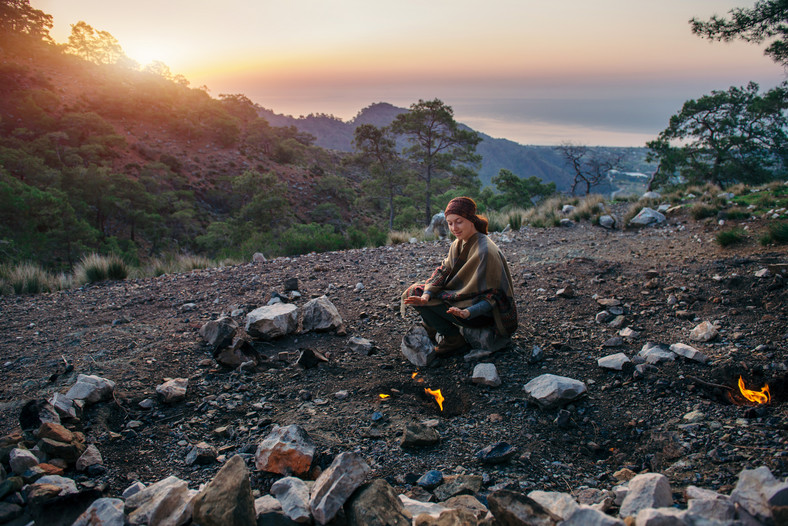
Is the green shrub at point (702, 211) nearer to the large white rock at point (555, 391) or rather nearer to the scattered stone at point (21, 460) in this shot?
the large white rock at point (555, 391)

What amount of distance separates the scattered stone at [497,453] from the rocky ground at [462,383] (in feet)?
0.13

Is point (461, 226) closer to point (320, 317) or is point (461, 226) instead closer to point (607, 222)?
point (320, 317)

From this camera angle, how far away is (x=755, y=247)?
6.17m

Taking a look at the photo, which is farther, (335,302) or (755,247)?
(755,247)

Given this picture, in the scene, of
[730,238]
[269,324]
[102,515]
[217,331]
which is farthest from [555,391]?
[730,238]

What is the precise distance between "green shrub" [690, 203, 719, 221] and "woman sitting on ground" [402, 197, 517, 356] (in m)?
8.36

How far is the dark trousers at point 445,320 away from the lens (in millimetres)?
3609

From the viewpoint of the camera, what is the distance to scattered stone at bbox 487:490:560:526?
1740 mm

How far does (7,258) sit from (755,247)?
653 inches

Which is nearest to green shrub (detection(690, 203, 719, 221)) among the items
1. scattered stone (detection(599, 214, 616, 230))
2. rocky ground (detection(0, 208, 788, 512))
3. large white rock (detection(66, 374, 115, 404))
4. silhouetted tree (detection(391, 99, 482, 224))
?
scattered stone (detection(599, 214, 616, 230))

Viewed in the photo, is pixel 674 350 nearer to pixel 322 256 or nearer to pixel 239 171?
pixel 322 256

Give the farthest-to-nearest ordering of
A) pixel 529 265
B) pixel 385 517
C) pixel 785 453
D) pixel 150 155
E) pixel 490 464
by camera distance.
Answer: pixel 150 155 < pixel 529 265 < pixel 490 464 < pixel 785 453 < pixel 385 517

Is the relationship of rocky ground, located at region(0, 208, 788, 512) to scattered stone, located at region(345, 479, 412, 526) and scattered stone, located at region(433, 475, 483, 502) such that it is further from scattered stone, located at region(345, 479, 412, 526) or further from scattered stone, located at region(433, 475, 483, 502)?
scattered stone, located at region(345, 479, 412, 526)

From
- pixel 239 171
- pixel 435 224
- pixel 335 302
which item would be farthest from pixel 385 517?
pixel 239 171
